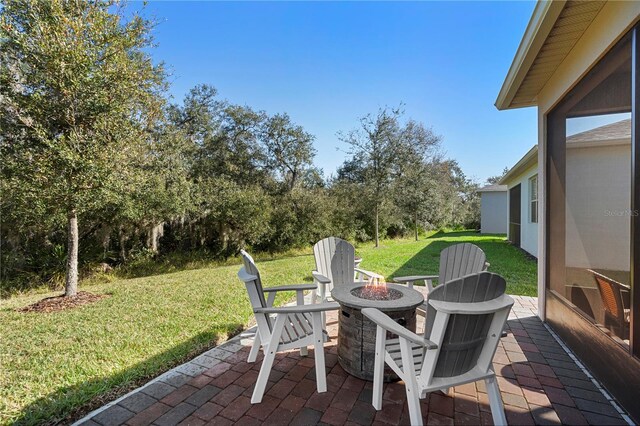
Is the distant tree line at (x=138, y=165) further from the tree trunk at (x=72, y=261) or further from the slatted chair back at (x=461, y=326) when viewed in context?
the slatted chair back at (x=461, y=326)

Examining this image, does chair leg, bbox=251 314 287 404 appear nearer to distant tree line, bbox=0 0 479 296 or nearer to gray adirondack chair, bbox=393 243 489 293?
gray adirondack chair, bbox=393 243 489 293

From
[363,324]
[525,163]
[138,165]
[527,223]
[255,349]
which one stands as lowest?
[255,349]

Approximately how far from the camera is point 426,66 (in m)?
7.79

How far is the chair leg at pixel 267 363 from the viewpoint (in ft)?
6.79

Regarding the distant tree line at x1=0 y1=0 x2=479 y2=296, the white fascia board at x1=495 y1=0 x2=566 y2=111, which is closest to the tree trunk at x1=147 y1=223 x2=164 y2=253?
the distant tree line at x1=0 y1=0 x2=479 y2=296

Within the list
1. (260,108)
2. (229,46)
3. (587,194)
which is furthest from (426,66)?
(260,108)

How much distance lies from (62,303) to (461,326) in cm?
562

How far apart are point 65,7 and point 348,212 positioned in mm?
10077

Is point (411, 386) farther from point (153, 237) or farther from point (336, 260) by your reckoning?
point (153, 237)

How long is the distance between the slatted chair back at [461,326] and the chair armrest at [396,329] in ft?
0.19

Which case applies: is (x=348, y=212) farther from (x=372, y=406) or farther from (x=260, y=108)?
(x=372, y=406)

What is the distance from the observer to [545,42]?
2.68m

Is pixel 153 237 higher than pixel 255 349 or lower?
higher

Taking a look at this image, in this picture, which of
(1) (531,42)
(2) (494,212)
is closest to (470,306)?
(1) (531,42)
